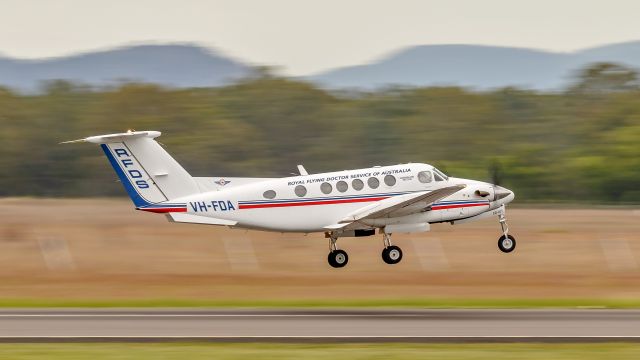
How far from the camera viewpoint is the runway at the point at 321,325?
24062 mm

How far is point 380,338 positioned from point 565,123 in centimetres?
7486

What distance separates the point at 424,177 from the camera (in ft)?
113

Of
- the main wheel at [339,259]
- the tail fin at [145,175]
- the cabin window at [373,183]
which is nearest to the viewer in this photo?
the tail fin at [145,175]

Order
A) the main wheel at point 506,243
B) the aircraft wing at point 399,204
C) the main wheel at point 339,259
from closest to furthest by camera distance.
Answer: the aircraft wing at point 399,204, the main wheel at point 339,259, the main wheel at point 506,243

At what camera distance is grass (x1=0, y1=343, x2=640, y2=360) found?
21.4 metres

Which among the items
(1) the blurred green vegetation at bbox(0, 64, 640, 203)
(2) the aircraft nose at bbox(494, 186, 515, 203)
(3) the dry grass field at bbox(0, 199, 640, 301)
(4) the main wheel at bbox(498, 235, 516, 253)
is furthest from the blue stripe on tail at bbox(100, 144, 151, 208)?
(1) the blurred green vegetation at bbox(0, 64, 640, 203)

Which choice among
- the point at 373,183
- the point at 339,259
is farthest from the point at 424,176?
the point at 339,259

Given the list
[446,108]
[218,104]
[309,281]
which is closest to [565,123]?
[446,108]

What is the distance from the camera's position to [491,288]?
38.9 meters

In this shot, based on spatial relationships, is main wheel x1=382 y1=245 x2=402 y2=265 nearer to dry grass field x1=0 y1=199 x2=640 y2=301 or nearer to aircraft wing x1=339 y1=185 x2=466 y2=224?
aircraft wing x1=339 y1=185 x2=466 y2=224

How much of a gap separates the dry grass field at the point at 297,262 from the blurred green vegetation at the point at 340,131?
17.5 meters

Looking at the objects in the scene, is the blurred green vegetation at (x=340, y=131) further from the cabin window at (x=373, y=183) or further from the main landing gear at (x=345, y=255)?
the cabin window at (x=373, y=183)

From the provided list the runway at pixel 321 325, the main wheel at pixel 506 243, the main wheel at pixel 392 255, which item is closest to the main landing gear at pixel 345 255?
the main wheel at pixel 392 255

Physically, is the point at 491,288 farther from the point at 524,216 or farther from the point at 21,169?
the point at 21,169
